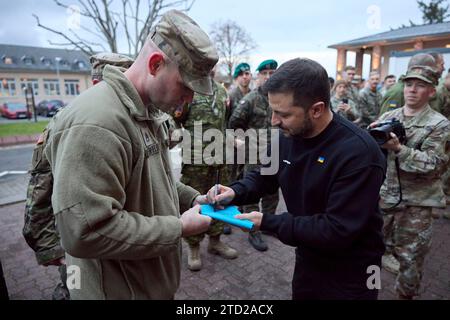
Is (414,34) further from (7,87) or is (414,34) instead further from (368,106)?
(7,87)

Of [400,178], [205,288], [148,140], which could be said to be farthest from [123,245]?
[400,178]

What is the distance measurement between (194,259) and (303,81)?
2.94m

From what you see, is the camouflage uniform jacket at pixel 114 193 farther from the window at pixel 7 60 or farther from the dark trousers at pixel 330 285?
the window at pixel 7 60

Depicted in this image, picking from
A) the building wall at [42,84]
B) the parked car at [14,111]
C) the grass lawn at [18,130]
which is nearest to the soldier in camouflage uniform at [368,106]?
the grass lawn at [18,130]

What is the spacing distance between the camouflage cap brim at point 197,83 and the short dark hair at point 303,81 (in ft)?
1.45

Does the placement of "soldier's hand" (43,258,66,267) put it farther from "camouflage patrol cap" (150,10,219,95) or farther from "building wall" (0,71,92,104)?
"building wall" (0,71,92,104)

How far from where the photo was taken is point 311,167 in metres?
1.82

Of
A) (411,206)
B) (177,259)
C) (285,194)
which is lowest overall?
(411,206)

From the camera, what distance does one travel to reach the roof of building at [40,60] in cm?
4828

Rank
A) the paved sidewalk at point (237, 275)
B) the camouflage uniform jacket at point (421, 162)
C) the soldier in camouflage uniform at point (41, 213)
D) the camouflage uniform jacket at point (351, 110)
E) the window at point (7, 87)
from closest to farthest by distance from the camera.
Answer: the soldier in camouflage uniform at point (41, 213), the camouflage uniform jacket at point (421, 162), the paved sidewalk at point (237, 275), the camouflage uniform jacket at point (351, 110), the window at point (7, 87)

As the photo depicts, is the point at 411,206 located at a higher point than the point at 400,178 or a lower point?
lower

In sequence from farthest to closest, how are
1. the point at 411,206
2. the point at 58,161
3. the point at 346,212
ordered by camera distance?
1. the point at 411,206
2. the point at 346,212
3. the point at 58,161

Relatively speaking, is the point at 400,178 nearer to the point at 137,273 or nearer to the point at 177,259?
the point at 177,259

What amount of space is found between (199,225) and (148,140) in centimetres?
51
